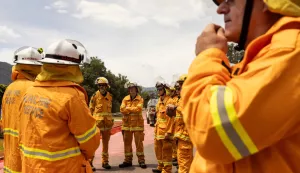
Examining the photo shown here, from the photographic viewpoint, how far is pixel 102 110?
920cm

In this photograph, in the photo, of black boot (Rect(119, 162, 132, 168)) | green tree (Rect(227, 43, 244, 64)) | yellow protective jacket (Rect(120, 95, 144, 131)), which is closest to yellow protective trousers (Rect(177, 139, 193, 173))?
yellow protective jacket (Rect(120, 95, 144, 131))

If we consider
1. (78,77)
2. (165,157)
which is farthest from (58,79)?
(165,157)

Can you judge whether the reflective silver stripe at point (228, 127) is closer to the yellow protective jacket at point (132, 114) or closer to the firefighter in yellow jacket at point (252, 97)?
the firefighter in yellow jacket at point (252, 97)

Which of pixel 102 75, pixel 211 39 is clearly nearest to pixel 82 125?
pixel 211 39

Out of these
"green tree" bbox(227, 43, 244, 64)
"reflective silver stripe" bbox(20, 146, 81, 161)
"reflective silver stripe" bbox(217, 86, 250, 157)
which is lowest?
"reflective silver stripe" bbox(20, 146, 81, 161)

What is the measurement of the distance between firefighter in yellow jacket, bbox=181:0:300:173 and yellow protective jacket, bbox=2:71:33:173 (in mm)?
3456

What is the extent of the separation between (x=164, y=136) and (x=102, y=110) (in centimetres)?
212

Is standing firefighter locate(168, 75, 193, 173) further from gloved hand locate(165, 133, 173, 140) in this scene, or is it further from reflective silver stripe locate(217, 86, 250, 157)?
reflective silver stripe locate(217, 86, 250, 157)

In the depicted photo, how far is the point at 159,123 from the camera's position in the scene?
8.27 metres

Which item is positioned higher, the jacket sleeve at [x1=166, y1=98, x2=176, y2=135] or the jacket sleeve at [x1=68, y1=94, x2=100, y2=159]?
the jacket sleeve at [x1=68, y1=94, x2=100, y2=159]

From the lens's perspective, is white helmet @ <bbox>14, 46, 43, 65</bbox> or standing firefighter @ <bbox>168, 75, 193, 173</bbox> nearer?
white helmet @ <bbox>14, 46, 43, 65</bbox>

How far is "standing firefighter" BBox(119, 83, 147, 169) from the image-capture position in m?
9.07

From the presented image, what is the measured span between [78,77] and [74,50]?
29 centimetres

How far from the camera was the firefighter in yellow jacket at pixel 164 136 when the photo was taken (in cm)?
775
